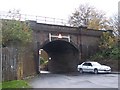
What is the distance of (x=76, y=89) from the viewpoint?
50.4 ft

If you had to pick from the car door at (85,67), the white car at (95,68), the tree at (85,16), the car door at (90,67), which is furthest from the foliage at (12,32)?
the tree at (85,16)

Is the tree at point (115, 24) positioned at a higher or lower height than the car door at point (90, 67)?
higher

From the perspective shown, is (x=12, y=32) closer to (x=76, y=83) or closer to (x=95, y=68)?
(x=76, y=83)

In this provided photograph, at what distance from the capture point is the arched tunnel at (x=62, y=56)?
40.8 metres

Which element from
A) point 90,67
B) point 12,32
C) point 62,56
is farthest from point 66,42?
point 12,32

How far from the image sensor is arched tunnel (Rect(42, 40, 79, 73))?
134 ft

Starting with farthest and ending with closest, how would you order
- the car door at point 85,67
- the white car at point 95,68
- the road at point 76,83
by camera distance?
1. the car door at point 85,67
2. the white car at point 95,68
3. the road at point 76,83

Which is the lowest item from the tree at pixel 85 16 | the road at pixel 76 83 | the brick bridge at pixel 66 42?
the road at pixel 76 83

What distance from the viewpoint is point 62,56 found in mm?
46344

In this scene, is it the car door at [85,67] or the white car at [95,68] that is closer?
the white car at [95,68]

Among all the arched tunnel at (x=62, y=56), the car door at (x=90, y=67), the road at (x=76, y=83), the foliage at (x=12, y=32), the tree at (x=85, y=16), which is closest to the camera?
the road at (x=76, y=83)

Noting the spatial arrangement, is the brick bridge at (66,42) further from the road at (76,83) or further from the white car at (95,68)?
the road at (76,83)

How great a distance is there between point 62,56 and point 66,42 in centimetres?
779

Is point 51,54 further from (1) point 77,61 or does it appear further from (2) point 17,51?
(2) point 17,51
